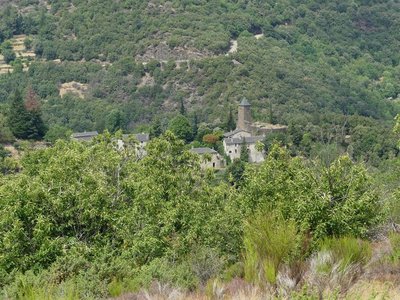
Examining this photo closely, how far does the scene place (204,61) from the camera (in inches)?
3762

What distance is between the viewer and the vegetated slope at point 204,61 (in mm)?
88625

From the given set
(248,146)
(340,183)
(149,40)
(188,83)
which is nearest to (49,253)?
(340,183)

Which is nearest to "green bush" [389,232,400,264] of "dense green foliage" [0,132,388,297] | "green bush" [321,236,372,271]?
"green bush" [321,236,372,271]

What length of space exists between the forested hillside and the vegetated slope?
325 mm

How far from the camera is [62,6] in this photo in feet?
387

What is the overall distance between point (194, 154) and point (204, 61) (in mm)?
76635

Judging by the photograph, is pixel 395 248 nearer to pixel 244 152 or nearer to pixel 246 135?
pixel 244 152

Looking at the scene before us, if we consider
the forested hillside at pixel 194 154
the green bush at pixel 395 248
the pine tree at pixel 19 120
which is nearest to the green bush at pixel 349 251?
the forested hillside at pixel 194 154

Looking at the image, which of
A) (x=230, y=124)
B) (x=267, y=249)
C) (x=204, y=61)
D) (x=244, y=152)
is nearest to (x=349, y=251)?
(x=267, y=249)

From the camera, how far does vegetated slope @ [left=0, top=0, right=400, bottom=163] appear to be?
8862 centimetres

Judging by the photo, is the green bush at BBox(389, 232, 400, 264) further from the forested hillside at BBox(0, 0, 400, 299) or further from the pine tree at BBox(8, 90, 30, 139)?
the pine tree at BBox(8, 90, 30, 139)

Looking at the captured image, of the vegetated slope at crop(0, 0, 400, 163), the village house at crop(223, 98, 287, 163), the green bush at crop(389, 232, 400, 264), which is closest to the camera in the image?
the green bush at crop(389, 232, 400, 264)

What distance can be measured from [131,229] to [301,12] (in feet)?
391

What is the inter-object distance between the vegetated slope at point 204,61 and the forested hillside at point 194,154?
0.32 meters
